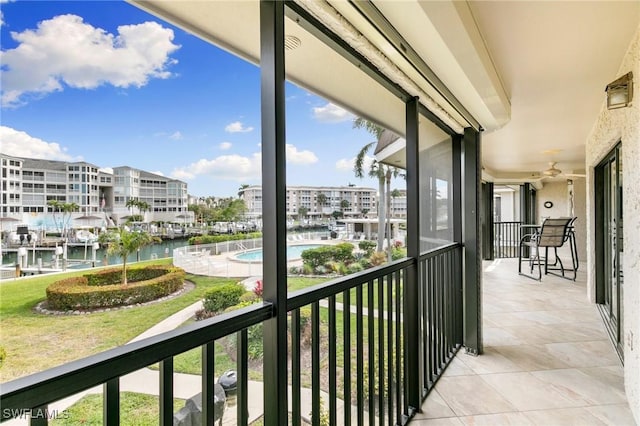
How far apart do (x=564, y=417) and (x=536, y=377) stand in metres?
0.53

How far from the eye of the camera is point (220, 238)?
3.63 ft

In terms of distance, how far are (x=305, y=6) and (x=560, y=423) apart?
268 centimetres

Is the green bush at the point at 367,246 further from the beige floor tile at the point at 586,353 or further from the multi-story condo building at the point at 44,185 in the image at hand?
the beige floor tile at the point at 586,353

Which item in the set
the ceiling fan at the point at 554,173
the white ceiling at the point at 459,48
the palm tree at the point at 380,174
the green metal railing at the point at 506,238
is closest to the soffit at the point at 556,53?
the white ceiling at the point at 459,48

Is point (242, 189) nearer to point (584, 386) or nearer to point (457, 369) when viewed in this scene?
point (457, 369)

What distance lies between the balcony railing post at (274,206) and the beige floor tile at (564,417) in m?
1.86

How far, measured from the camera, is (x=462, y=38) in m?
1.62

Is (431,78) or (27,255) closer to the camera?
(27,255)

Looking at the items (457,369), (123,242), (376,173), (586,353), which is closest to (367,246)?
(376,173)

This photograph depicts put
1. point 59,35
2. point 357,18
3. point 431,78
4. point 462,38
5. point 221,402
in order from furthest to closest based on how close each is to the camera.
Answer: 1. point 431,78
2. point 462,38
3. point 357,18
4. point 221,402
5. point 59,35

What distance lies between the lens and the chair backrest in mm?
6395

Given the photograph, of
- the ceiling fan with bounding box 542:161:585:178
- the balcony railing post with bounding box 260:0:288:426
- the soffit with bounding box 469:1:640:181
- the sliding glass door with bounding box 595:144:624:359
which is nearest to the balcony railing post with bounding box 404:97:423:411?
the soffit with bounding box 469:1:640:181

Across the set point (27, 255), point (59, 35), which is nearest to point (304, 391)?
point (27, 255)

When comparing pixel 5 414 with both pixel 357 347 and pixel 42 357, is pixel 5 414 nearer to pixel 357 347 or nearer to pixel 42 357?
pixel 42 357
